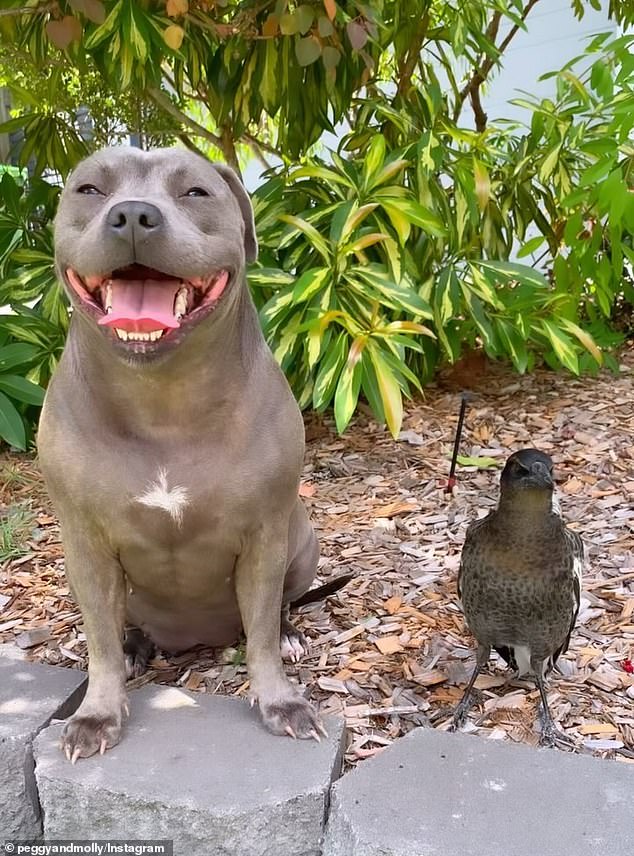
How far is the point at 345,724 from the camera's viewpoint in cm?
186

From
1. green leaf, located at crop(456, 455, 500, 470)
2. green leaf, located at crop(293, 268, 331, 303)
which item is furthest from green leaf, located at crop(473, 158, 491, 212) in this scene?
green leaf, located at crop(456, 455, 500, 470)

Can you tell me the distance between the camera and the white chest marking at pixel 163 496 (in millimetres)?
1688

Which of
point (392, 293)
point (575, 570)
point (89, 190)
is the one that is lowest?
point (575, 570)

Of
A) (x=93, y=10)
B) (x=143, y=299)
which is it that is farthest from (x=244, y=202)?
(x=93, y=10)

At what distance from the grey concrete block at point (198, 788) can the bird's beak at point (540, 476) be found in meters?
0.65

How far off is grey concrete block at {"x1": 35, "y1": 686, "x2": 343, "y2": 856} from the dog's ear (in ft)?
3.28

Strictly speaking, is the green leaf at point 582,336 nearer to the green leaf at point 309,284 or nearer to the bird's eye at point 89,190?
the green leaf at point 309,284

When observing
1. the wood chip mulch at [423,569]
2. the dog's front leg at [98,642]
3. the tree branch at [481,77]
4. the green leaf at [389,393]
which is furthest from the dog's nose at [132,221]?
the tree branch at [481,77]

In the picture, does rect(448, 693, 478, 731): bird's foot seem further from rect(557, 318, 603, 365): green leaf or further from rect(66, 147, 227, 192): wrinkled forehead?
rect(557, 318, 603, 365): green leaf

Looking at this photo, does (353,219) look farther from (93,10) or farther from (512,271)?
(93,10)

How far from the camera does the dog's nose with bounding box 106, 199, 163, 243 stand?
56.4 inches

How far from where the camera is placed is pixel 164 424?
5.60 ft

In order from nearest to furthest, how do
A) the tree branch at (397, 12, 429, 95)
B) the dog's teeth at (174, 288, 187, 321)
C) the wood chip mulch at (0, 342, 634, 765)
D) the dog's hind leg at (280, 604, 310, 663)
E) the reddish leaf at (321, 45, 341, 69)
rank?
1. the dog's teeth at (174, 288, 187, 321)
2. the wood chip mulch at (0, 342, 634, 765)
3. the dog's hind leg at (280, 604, 310, 663)
4. the reddish leaf at (321, 45, 341, 69)
5. the tree branch at (397, 12, 429, 95)

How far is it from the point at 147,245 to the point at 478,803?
1147mm
